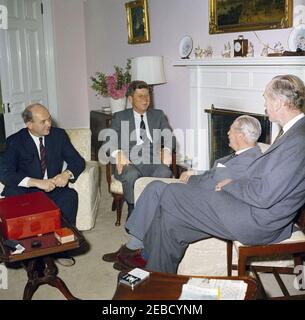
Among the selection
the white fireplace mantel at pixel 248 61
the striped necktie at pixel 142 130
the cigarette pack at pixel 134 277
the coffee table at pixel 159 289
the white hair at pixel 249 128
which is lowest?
the coffee table at pixel 159 289

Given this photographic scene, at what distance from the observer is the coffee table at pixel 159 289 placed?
163 centimetres

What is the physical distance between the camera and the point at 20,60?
5117mm

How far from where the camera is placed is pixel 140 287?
1.68 meters

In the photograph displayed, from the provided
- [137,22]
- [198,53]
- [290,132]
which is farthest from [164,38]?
[290,132]

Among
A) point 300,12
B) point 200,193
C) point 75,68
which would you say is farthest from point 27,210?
point 75,68

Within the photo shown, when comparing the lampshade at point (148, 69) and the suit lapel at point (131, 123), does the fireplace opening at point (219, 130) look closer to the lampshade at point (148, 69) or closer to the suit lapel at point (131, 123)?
the lampshade at point (148, 69)

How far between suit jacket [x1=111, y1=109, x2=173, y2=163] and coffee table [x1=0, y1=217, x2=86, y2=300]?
1194 millimetres

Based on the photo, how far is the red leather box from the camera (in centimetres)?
208

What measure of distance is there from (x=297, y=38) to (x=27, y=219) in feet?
7.32

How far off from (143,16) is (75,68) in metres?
1.62

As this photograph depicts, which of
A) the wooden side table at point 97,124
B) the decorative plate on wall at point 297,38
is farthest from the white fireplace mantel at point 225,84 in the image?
the wooden side table at point 97,124

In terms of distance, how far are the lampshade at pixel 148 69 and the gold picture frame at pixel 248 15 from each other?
0.72 m

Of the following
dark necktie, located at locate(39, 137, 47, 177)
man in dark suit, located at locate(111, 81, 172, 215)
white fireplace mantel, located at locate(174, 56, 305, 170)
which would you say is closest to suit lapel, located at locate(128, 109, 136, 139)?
man in dark suit, located at locate(111, 81, 172, 215)

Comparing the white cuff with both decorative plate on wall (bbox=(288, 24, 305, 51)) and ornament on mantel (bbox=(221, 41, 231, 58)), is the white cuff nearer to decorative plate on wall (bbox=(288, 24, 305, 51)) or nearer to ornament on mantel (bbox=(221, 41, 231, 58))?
ornament on mantel (bbox=(221, 41, 231, 58))
